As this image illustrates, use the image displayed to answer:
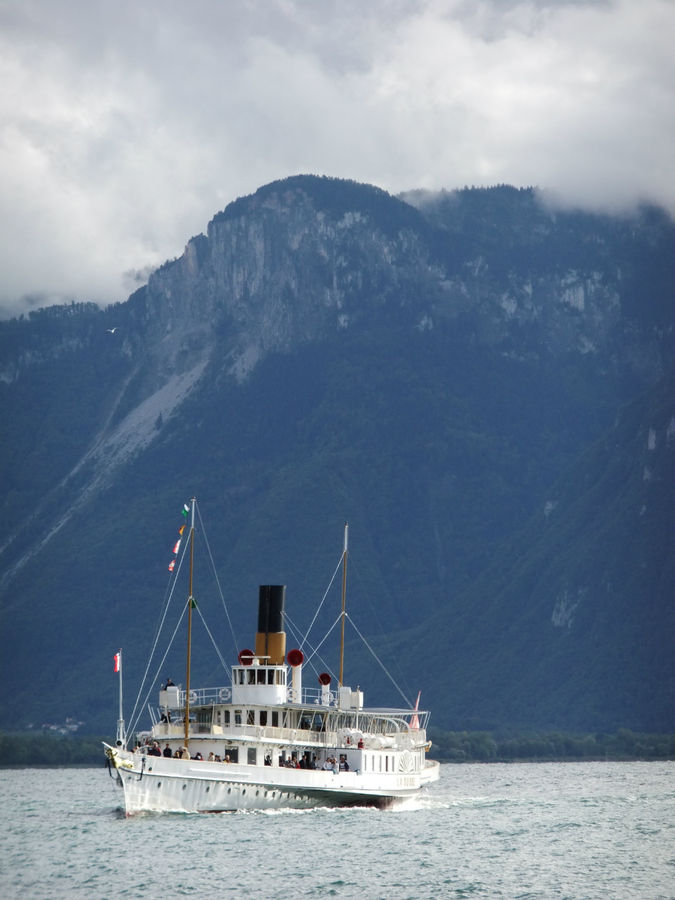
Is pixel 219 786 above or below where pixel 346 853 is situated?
above

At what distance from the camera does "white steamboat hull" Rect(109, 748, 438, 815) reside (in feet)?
339

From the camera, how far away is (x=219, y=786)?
347 feet

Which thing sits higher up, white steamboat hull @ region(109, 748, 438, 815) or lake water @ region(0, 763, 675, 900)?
white steamboat hull @ region(109, 748, 438, 815)

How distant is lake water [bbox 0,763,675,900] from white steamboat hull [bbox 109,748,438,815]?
2.93 ft

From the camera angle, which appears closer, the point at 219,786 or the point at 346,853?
the point at 346,853

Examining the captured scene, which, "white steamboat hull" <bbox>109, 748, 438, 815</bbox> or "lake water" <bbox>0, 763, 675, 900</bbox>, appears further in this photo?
"white steamboat hull" <bbox>109, 748, 438, 815</bbox>

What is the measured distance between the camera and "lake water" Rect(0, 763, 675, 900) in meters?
82.6

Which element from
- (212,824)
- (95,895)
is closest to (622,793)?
(212,824)

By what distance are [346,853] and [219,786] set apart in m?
15.0

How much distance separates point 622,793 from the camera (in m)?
153

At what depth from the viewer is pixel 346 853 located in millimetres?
93062

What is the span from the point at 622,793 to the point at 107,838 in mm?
66632

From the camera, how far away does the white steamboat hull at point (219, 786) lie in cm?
10338

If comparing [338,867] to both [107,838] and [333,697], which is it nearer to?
[107,838]
